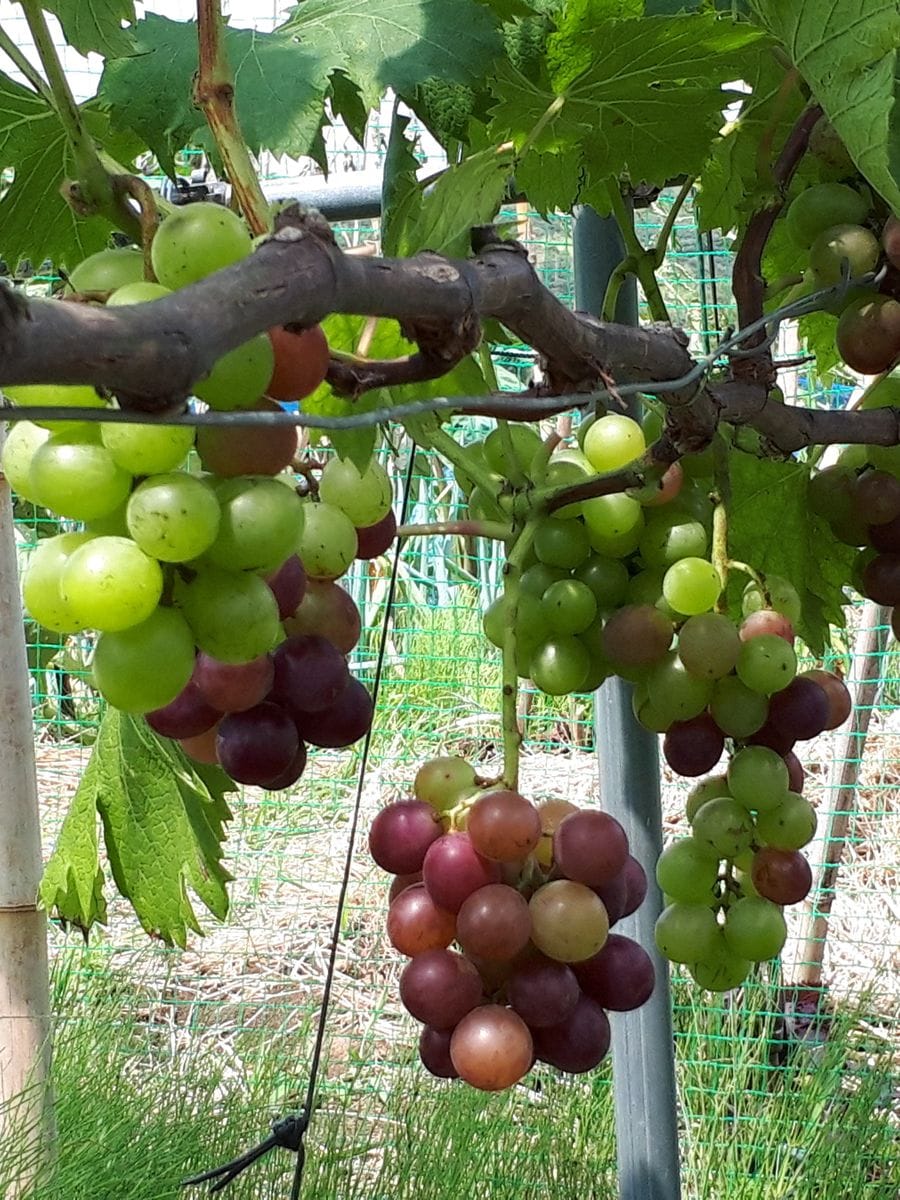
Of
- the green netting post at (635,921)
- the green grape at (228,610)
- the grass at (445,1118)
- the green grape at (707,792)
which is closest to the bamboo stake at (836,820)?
the grass at (445,1118)

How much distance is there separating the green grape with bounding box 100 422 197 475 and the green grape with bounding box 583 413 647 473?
30 centimetres

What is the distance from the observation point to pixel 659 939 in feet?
2.18

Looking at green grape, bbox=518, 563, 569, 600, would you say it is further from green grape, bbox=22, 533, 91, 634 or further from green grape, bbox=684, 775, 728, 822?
green grape, bbox=22, 533, 91, 634

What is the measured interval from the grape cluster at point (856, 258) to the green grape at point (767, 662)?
132 mm

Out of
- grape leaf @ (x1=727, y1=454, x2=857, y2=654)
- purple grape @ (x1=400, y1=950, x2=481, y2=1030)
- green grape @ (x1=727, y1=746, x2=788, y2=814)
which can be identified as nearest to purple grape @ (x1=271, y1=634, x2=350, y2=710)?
purple grape @ (x1=400, y1=950, x2=481, y2=1030)

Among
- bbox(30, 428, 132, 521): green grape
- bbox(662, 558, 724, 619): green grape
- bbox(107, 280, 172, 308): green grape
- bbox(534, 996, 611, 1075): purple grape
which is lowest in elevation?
bbox(534, 996, 611, 1075): purple grape

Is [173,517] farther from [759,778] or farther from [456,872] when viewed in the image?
[759,778]

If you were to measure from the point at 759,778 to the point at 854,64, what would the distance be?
0.31m

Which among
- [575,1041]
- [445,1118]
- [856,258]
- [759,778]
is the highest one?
[856,258]

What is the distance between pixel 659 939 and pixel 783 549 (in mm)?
234

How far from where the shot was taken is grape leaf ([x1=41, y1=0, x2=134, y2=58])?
0.54 m

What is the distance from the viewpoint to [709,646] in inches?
22.8

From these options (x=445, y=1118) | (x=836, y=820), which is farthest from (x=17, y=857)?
(x=836, y=820)

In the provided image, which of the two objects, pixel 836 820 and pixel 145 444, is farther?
pixel 836 820
